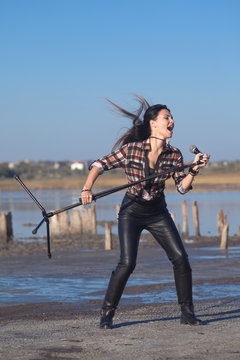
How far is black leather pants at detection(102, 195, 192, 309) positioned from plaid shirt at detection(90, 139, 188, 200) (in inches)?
5.4

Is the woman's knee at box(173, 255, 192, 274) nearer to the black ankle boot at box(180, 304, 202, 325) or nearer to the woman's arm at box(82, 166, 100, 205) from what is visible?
the black ankle boot at box(180, 304, 202, 325)

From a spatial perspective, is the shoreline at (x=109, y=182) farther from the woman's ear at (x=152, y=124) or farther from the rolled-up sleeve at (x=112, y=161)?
the rolled-up sleeve at (x=112, y=161)

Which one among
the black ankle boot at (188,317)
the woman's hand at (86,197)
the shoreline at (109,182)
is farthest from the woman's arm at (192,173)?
the shoreline at (109,182)

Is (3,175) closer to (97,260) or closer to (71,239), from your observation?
(71,239)

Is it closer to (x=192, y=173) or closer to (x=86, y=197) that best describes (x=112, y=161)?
(x=86, y=197)

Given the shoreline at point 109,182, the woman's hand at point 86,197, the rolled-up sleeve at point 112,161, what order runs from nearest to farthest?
the woman's hand at point 86,197, the rolled-up sleeve at point 112,161, the shoreline at point 109,182

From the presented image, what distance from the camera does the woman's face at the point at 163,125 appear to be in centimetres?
732

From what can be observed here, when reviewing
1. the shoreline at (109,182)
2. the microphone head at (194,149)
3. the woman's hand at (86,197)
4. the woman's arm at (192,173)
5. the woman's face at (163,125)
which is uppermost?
the woman's face at (163,125)

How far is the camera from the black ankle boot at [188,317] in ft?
23.7

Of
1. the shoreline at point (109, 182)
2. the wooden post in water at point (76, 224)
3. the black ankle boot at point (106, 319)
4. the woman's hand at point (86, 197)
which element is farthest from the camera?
the shoreline at point (109, 182)

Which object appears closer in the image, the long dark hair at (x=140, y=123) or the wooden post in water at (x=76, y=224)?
the long dark hair at (x=140, y=123)

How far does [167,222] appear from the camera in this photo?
7297 mm

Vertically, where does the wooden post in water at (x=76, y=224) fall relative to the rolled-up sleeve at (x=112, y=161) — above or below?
below

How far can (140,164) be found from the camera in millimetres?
7227
